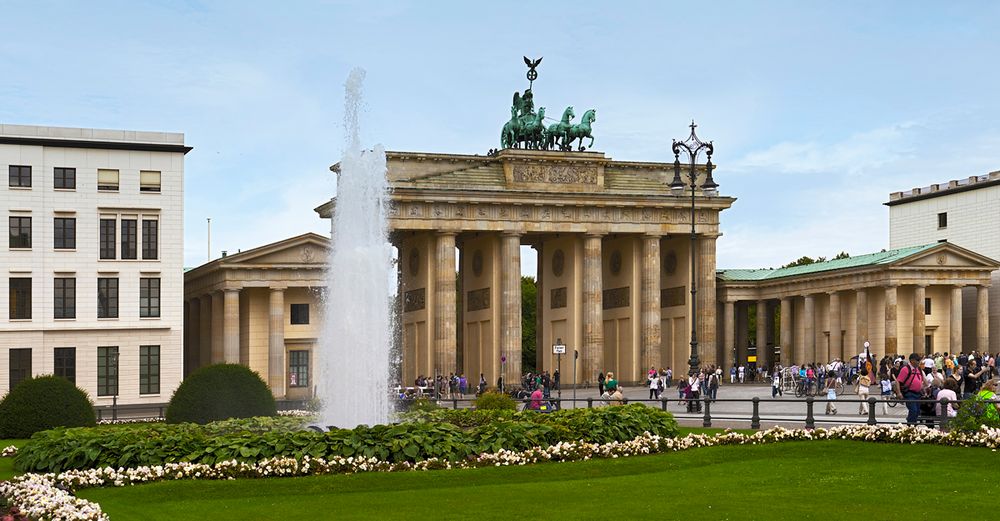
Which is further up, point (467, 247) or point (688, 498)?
point (467, 247)

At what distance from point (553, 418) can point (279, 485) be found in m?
8.58

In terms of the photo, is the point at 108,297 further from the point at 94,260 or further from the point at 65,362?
the point at 65,362

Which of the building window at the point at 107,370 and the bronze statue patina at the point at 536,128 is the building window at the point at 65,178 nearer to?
the building window at the point at 107,370

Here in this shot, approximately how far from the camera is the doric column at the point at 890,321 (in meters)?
85.8

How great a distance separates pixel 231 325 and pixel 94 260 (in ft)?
41.3

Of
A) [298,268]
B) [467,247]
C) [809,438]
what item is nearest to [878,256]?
[467,247]

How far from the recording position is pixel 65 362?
64.7m

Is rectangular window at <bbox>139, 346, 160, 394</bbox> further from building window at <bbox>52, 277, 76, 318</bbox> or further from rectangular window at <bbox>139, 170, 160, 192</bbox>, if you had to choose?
rectangular window at <bbox>139, 170, 160, 192</bbox>

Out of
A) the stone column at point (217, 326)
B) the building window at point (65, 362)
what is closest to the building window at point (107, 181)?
the building window at point (65, 362)

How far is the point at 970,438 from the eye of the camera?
1137 inches

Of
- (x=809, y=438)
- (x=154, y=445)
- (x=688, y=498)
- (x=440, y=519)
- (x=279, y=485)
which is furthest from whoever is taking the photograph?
(x=809, y=438)

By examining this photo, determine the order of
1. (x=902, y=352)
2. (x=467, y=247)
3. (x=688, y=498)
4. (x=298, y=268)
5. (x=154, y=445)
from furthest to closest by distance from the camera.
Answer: (x=467, y=247) < (x=902, y=352) < (x=298, y=268) < (x=154, y=445) < (x=688, y=498)

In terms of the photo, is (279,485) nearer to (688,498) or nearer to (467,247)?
(688,498)

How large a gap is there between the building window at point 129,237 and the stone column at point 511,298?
92.3 feet
